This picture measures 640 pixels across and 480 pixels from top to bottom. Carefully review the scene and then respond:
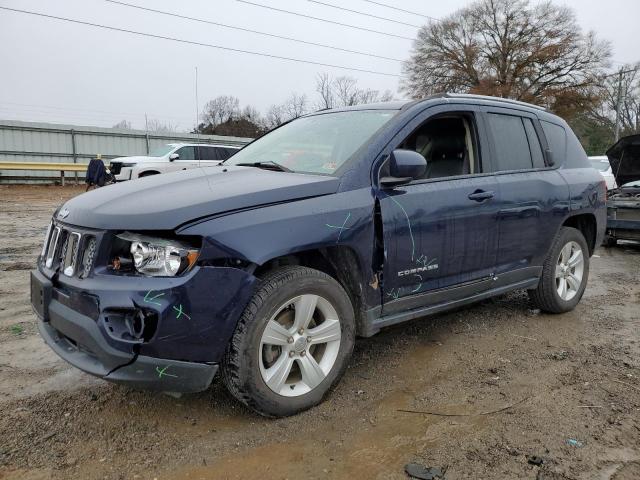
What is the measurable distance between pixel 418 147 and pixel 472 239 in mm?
944

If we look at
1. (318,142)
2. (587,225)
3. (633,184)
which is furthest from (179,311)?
(633,184)

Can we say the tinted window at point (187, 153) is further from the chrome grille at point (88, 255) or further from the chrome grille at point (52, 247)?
the chrome grille at point (88, 255)

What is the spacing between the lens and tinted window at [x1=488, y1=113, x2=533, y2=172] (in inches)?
156

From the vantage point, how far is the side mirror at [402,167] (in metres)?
3.01

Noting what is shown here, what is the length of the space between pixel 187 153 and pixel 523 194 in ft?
54.2

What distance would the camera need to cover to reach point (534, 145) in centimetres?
434

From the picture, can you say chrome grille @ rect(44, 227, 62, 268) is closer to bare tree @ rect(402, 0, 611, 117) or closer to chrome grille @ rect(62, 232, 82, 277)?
chrome grille @ rect(62, 232, 82, 277)

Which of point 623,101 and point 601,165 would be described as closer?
point 601,165

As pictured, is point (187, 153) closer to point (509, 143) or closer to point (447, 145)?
point (447, 145)

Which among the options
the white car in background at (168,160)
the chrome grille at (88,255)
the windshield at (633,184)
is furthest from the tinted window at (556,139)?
the white car in background at (168,160)

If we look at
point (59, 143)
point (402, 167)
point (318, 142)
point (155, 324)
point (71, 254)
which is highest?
point (318, 142)

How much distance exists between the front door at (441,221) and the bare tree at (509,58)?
3622cm

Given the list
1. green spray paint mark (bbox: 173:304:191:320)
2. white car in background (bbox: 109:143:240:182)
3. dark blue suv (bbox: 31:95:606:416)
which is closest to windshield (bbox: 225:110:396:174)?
dark blue suv (bbox: 31:95:606:416)

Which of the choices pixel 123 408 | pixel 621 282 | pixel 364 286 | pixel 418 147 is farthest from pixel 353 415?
pixel 621 282
